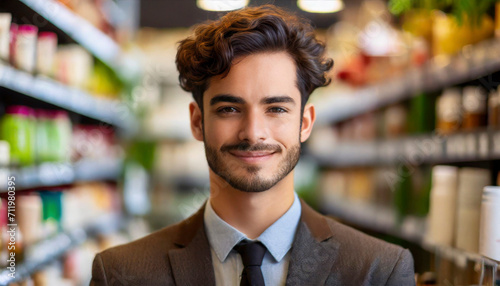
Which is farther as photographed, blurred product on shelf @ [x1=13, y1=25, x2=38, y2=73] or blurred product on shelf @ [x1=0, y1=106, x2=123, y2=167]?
blurred product on shelf @ [x1=0, y1=106, x2=123, y2=167]

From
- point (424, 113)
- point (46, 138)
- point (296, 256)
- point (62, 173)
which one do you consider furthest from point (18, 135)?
point (424, 113)

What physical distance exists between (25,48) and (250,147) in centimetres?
147

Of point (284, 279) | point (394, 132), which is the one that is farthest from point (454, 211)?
point (394, 132)

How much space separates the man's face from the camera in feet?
4.70

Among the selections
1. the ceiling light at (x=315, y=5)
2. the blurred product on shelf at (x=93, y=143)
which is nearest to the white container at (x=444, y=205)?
the ceiling light at (x=315, y=5)

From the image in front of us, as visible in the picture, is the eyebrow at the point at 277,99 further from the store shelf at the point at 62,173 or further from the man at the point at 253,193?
the store shelf at the point at 62,173

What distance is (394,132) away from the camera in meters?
3.55

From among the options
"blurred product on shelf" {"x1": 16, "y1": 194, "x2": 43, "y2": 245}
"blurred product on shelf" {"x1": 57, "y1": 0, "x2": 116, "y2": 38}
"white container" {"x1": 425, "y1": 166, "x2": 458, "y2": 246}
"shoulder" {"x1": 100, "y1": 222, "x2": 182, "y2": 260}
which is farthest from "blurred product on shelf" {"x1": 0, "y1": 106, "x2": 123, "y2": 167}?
"white container" {"x1": 425, "y1": 166, "x2": 458, "y2": 246}

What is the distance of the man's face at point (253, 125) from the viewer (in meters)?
1.43

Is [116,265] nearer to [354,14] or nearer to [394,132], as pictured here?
[394,132]

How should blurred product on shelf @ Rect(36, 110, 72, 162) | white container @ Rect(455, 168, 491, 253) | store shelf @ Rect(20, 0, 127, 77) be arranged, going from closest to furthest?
white container @ Rect(455, 168, 491, 253), store shelf @ Rect(20, 0, 127, 77), blurred product on shelf @ Rect(36, 110, 72, 162)

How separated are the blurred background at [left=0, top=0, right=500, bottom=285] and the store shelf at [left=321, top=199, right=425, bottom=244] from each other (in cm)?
2

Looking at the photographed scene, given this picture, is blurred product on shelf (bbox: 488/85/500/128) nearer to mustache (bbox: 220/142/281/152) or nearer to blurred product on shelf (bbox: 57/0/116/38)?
mustache (bbox: 220/142/281/152)

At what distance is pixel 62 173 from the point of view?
3104 millimetres
